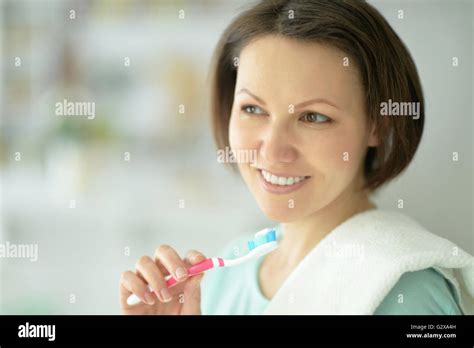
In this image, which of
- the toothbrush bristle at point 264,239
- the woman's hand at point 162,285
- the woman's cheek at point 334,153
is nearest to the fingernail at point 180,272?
the woman's hand at point 162,285

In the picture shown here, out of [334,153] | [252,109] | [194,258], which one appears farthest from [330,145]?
[194,258]

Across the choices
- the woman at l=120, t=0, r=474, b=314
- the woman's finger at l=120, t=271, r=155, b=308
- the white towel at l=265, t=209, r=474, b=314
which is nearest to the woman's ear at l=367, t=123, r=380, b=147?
the woman at l=120, t=0, r=474, b=314

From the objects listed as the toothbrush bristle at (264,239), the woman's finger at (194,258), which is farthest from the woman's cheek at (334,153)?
the woman's finger at (194,258)

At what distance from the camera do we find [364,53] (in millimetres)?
848

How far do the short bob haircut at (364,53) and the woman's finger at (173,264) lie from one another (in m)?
0.28

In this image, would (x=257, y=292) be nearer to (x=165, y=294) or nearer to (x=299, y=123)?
(x=165, y=294)

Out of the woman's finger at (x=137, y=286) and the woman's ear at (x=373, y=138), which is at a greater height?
the woman's ear at (x=373, y=138)

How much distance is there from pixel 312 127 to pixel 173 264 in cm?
29

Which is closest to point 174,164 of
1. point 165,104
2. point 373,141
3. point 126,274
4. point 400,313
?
point 165,104

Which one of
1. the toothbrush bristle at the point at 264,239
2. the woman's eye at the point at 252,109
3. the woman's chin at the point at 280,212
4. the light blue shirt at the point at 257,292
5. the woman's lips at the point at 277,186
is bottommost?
the light blue shirt at the point at 257,292

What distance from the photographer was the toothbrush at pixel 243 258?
869 millimetres

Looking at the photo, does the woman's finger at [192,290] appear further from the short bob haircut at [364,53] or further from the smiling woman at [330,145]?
the short bob haircut at [364,53]

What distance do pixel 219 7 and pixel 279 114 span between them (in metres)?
0.23

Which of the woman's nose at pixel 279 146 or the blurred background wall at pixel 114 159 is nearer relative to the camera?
the woman's nose at pixel 279 146
